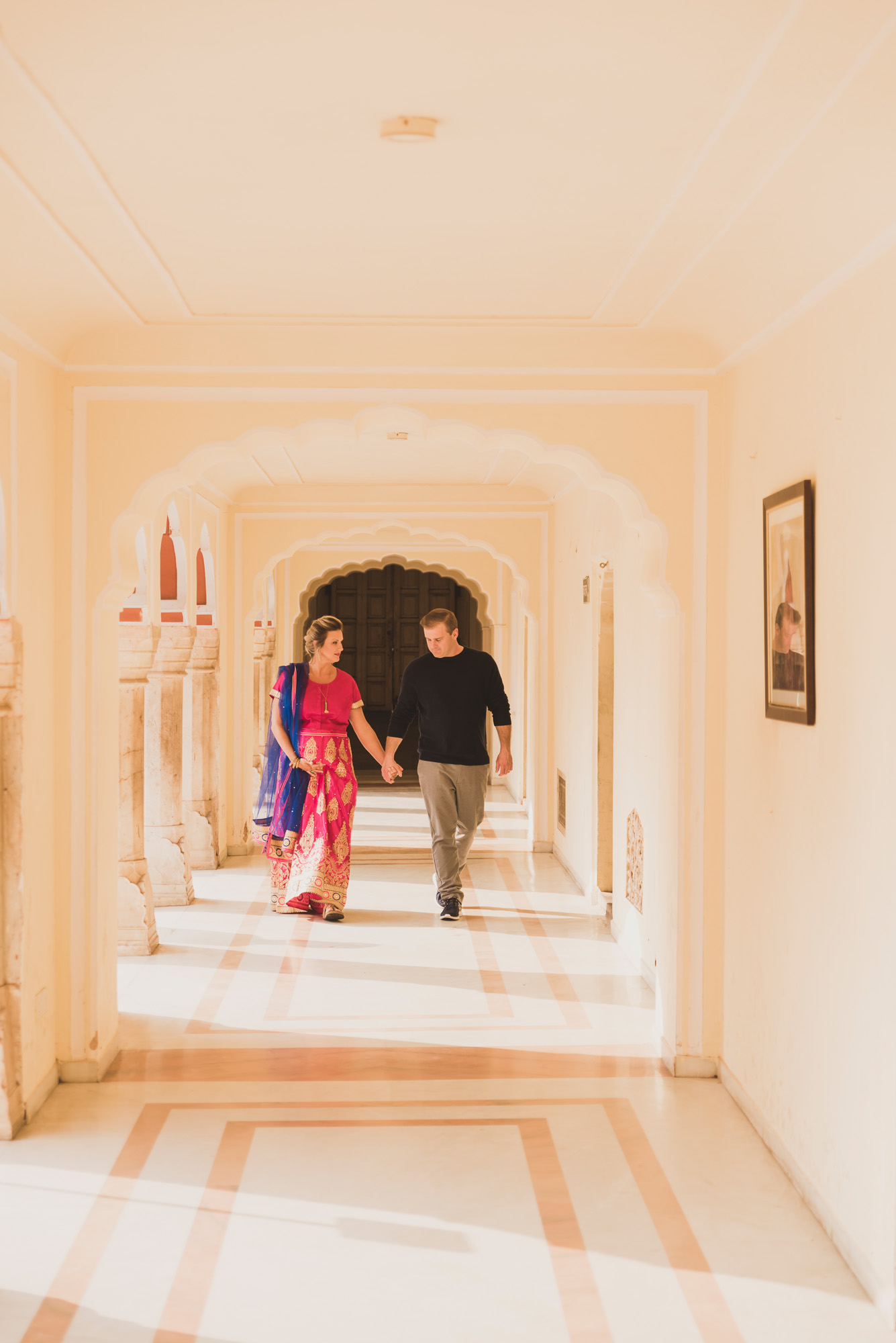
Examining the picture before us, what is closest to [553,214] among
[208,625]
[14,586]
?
[14,586]

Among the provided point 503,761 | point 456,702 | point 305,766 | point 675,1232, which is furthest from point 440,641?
point 675,1232

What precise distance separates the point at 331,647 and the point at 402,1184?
3.70 meters

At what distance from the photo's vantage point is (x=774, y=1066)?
12.5 ft

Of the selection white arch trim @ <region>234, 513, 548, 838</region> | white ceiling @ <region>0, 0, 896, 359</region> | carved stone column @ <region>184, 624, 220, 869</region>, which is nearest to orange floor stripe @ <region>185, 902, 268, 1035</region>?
carved stone column @ <region>184, 624, 220, 869</region>

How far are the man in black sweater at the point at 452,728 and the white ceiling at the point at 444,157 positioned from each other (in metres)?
2.85

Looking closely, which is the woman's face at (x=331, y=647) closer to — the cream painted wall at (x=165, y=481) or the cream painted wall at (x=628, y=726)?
the cream painted wall at (x=628, y=726)

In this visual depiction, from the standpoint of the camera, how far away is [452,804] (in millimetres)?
6785

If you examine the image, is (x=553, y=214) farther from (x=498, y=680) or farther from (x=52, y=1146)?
(x=498, y=680)

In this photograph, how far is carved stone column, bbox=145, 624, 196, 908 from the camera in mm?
7426

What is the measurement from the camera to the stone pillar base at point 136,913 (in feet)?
20.1

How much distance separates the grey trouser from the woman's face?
0.82 meters

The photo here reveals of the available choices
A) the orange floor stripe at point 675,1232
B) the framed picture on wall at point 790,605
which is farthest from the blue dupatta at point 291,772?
the framed picture on wall at point 790,605

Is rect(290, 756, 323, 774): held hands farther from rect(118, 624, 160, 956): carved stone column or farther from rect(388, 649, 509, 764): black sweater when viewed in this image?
rect(118, 624, 160, 956): carved stone column

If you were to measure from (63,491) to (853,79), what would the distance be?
10.4 feet
